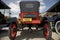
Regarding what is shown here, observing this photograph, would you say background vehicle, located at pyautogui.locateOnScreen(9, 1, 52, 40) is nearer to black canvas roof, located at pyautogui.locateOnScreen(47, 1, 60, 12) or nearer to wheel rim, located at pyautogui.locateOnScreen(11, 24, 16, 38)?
wheel rim, located at pyautogui.locateOnScreen(11, 24, 16, 38)

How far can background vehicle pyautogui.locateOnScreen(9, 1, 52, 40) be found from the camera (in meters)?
7.74

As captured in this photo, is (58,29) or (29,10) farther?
(58,29)

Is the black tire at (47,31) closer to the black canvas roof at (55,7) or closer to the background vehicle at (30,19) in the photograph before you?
the background vehicle at (30,19)

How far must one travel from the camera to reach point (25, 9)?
825cm

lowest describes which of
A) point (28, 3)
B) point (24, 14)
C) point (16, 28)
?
point (16, 28)

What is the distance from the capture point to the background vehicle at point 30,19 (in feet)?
25.4

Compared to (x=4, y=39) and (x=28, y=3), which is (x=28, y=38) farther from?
(x=28, y=3)

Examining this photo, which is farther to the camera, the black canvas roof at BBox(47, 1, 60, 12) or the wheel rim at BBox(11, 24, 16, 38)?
the black canvas roof at BBox(47, 1, 60, 12)

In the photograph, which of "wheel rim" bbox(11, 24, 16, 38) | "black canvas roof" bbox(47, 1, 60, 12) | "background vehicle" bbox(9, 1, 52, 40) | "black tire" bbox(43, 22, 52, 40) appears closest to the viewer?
"black tire" bbox(43, 22, 52, 40)

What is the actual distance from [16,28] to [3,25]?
9.03 feet

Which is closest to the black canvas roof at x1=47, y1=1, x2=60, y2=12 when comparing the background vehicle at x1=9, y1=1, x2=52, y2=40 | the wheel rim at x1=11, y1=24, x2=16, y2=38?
the background vehicle at x1=9, y1=1, x2=52, y2=40

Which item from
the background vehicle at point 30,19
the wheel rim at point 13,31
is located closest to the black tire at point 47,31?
the background vehicle at point 30,19

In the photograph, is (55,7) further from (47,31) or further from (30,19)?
(47,31)

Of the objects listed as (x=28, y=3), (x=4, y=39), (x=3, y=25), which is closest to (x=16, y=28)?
(x=4, y=39)
